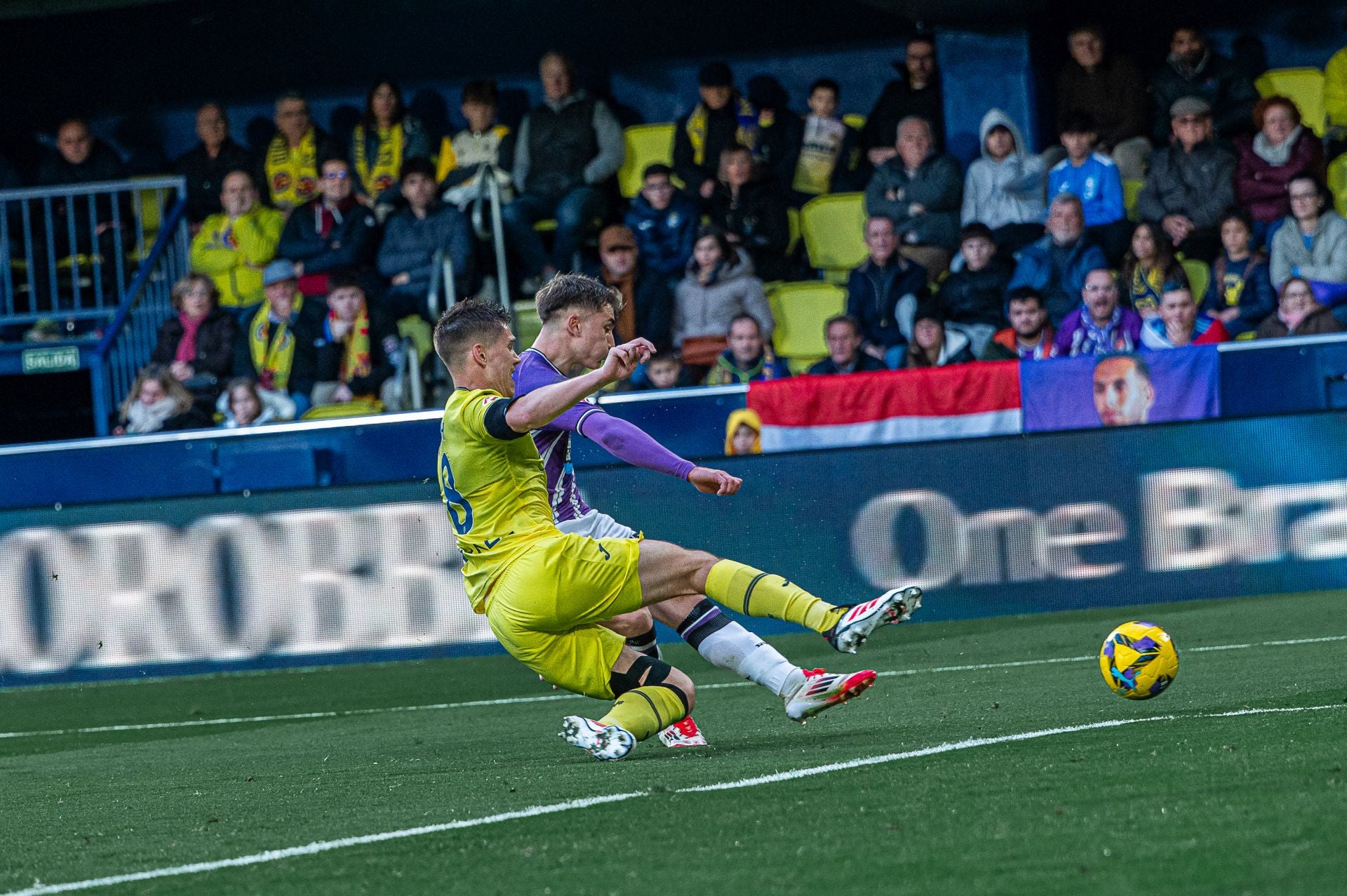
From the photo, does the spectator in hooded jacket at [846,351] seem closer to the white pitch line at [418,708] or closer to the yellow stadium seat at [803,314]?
the yellow stadium seat at [803,314]

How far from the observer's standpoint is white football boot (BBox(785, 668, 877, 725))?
600cm

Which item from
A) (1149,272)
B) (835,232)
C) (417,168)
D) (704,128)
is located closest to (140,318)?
(417,168)

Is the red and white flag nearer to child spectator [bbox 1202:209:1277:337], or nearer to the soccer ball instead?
child spectator [bbox 1202:209:1277:337]

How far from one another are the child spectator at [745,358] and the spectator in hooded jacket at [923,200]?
157cm

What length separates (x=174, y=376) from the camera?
15.4 meters

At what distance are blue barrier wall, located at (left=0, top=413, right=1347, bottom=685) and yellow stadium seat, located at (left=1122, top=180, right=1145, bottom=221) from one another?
4.06m

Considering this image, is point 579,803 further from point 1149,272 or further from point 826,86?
point 826,86

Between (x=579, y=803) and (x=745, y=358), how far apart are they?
9.08 metres

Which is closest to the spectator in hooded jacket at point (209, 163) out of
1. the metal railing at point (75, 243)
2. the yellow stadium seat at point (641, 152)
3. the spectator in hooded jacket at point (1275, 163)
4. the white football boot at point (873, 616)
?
the metal railing at point (75, 243)

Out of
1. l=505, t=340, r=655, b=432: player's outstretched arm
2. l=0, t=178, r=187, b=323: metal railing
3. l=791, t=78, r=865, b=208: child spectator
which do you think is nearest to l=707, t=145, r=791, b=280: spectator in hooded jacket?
l=791, t=78, r=865, b=208: child spectator

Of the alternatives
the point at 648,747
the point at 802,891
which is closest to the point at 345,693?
the point at 648,747

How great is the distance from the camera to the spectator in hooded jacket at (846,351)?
13734mm

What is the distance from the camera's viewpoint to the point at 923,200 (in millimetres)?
14891

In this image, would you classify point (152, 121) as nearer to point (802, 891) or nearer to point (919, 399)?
point (919, 399)
